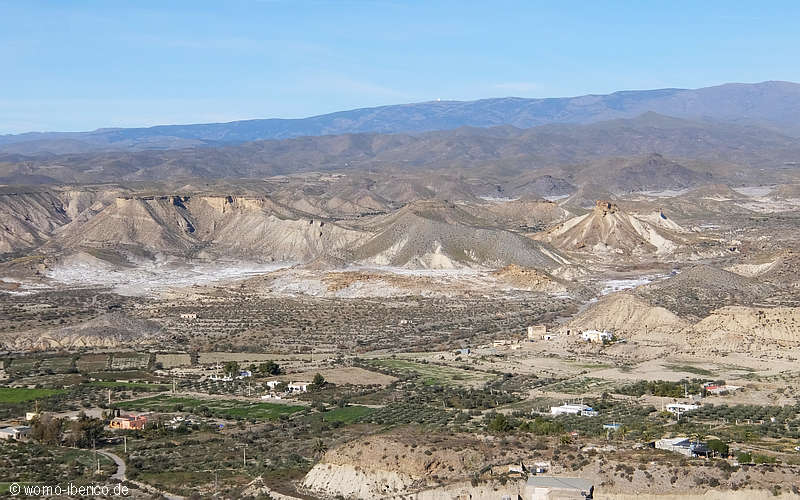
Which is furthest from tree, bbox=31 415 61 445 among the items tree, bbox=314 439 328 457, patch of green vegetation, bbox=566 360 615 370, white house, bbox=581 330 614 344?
white house, bbox=581 330 614 344

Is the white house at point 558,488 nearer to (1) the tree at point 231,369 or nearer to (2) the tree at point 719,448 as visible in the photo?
(2) the tree at point 719,448

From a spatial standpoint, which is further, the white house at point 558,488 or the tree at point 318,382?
the tree at point 318,382

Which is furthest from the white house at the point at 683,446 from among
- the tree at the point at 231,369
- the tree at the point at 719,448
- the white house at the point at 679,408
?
the tree at the point at 231,369

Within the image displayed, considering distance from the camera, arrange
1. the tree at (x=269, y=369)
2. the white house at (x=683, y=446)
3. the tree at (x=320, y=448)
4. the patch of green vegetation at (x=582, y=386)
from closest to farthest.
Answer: the white house at (x=683, y=446), the tree at (x=320, y=448), the patch of green vegetation at (x=582, y=386), the tree at (x=269, y=369)

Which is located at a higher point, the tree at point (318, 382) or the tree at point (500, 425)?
the tree at point (500, 425)

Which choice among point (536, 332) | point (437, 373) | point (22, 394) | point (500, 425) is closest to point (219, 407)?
point (22, 394)

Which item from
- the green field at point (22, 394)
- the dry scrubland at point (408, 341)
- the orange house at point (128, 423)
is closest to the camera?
the dry scrubland at point (408, 341)

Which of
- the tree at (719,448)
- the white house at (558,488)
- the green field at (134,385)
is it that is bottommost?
the green field at (134,385)
